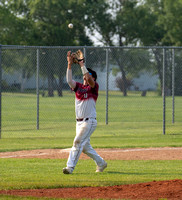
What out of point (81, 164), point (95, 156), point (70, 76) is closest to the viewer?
point (70, 76)

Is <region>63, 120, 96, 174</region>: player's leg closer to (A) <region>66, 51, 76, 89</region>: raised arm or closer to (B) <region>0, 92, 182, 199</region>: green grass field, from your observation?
(B) <region>0, 92, 182, 199</region>: green grass field

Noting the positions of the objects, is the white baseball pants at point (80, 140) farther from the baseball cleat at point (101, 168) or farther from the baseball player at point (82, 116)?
the baseball cleat at point (101, 168)

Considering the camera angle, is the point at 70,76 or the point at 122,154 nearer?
the point at 70,76

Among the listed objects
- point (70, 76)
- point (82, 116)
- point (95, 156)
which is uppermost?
point (70, 76)

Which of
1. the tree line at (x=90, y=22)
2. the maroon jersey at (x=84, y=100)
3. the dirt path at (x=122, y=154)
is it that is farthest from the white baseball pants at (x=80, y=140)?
the tree line at (x=90, y=22)

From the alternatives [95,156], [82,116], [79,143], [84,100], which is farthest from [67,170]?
[84,100]

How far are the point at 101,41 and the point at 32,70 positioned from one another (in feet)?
122

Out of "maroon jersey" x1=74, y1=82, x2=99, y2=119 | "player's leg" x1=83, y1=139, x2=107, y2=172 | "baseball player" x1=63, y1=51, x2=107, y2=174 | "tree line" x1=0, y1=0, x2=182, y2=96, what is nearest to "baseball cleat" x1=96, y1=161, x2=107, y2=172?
"player's leg" x1=83, y1=139, x2=107, y2=172

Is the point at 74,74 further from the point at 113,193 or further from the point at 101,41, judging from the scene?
the point at 101,41

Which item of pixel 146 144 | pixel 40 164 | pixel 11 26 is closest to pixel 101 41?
pixel 11 26

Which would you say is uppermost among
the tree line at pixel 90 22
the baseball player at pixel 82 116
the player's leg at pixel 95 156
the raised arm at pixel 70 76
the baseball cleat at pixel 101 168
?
the tree line at pixel 90 22

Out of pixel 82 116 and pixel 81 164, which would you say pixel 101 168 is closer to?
pixel 82 116

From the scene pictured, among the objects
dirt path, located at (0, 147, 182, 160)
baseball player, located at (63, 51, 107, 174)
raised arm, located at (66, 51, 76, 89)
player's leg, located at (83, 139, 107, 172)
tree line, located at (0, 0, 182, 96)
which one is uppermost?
tree line, located at (0, 0, 182, 96)

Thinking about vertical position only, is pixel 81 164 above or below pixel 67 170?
below
